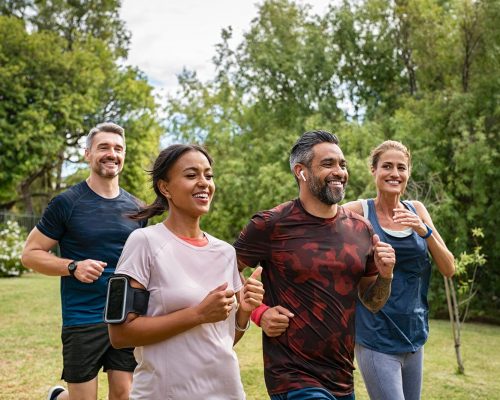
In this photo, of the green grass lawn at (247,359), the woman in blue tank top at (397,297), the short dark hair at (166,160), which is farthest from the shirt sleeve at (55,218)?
the green grass lawn at (247,359)

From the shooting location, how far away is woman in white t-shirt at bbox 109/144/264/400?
2.74m

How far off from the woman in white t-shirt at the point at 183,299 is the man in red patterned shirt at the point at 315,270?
1.05 ft

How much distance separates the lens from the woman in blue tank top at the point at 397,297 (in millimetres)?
4051

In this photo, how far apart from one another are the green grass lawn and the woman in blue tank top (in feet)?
14.4

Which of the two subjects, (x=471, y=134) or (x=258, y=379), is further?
(x=471, y=134)

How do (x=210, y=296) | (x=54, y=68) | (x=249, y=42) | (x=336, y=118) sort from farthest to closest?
(x=54, y=68) < (x=249, y=42) < (x=336, y=118) < (x=210, y=296)

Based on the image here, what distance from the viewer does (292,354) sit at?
3225 mm

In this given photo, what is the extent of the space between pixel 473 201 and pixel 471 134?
1715 millimetres

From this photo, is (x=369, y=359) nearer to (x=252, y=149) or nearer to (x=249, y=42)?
(x=252, y=149)

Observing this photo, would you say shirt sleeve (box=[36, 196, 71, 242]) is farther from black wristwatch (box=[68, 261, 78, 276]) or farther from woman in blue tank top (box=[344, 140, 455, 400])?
woman in blue tank top (box=[344, 140, 455, 400])

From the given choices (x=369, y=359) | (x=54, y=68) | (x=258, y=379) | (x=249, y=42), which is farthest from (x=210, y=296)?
(x=54, y=68)

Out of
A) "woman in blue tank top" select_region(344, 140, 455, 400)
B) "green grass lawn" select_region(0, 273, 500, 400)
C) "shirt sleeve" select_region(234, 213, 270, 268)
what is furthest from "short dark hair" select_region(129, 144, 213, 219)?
"green grass lawn" select_region(0, 273, 500, 400)

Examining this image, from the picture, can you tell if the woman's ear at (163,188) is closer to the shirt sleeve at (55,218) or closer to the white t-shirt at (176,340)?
the white t-shirt at (176,340)

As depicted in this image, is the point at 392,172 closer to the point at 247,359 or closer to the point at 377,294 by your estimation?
the point at 377,294
